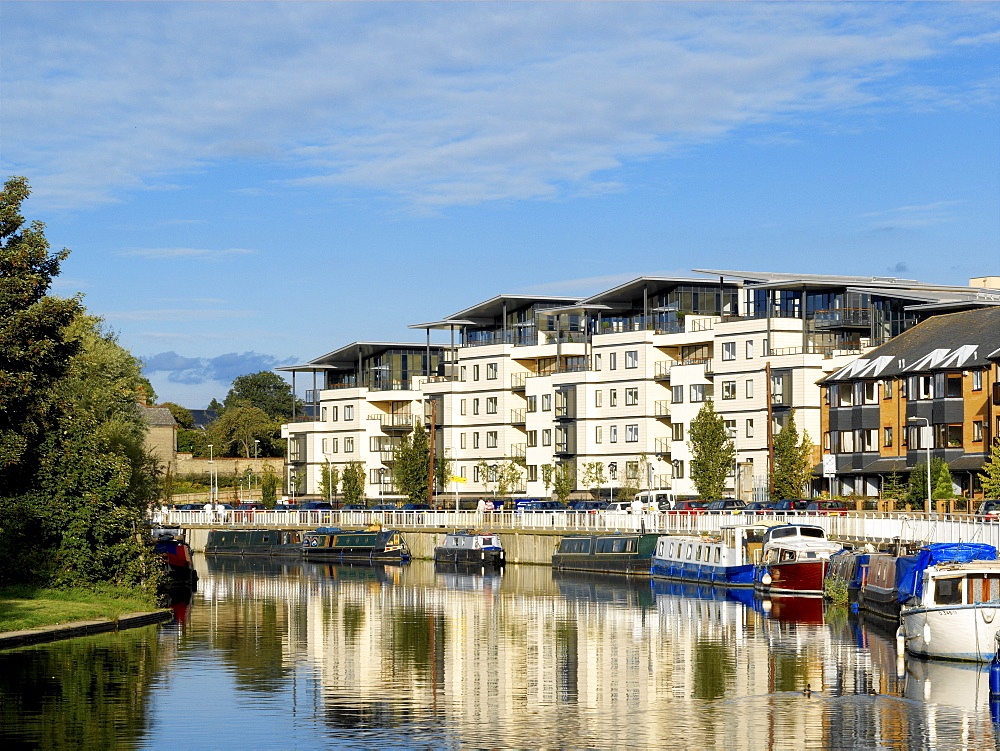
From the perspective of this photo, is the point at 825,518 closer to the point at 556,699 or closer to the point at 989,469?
the point at 989,469

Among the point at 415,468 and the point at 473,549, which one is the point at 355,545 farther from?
the point at 415,468

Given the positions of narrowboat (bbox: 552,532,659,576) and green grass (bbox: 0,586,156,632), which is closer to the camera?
green grass (bbox: 0,586,156,632)

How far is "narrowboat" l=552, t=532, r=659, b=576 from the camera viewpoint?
86875mm

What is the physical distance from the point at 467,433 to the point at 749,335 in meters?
38.3

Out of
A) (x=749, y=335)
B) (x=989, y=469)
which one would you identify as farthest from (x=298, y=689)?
(x=749, y=335)

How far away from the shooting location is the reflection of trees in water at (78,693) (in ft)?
99.6

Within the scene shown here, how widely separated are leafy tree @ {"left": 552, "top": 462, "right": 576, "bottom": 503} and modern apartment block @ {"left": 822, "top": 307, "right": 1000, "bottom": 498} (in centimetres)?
2016

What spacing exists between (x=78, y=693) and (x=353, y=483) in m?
110

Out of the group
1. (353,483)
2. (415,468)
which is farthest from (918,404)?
(353,483)

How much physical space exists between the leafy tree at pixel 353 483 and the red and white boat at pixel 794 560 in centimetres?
7726

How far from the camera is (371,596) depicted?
74500 mm

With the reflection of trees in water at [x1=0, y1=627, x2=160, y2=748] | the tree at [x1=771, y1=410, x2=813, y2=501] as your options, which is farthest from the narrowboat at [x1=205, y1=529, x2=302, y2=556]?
Result: the reflection of trees in water at [x1=0, y1=627, x2=160, y2=748]

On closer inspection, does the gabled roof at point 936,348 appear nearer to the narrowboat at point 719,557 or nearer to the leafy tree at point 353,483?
the narrowboat at point 719,557

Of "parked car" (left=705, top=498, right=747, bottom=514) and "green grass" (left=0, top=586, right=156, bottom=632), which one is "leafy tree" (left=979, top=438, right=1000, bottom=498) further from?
"green grass" (left=0, top=586, right=156, bottom=632)
